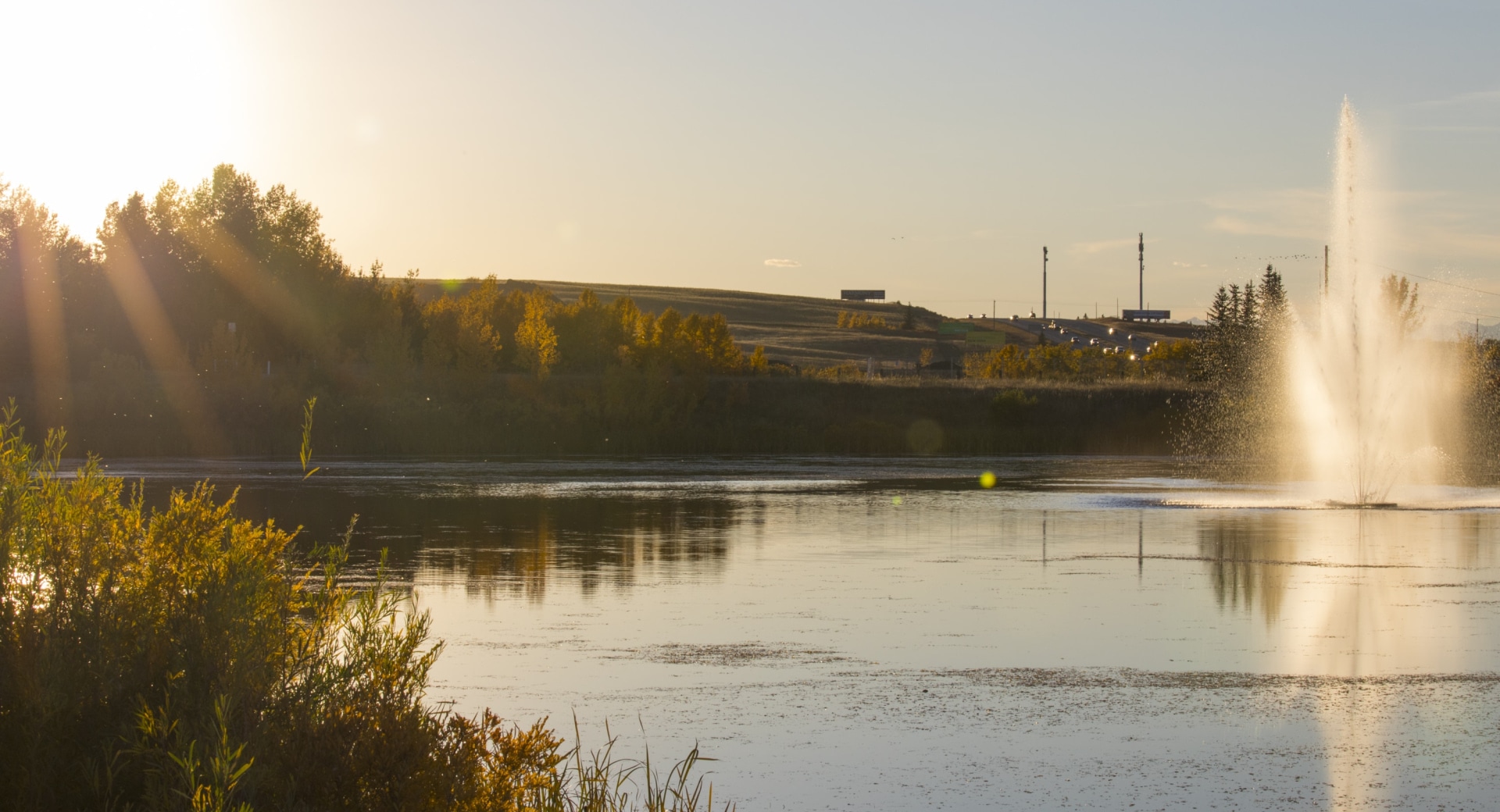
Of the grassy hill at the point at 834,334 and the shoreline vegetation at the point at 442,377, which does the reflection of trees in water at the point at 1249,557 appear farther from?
the grassy hill at the point at 834,334

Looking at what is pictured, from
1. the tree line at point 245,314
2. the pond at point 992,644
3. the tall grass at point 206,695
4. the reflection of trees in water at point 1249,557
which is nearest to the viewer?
the tall grass at point 206,695

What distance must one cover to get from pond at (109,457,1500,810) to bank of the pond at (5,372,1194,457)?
30488 millimetres

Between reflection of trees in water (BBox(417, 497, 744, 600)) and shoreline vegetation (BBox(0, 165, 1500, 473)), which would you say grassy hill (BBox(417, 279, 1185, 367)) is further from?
reflection of trees in water (BBox(417, 497, 744, 600))

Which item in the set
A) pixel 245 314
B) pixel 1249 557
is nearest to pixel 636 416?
pixel 245 314

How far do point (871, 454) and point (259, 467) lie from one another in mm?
24334

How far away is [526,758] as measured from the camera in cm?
726

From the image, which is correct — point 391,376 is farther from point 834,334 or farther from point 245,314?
point 834,334

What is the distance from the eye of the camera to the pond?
978cm

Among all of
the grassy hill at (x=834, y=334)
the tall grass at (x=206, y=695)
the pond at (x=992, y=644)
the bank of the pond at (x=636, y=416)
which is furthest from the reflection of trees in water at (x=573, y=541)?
the grassy hill at (x=834, y=334)

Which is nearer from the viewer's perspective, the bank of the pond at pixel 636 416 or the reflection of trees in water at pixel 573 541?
the reflection of trees in water at pixel 573 541

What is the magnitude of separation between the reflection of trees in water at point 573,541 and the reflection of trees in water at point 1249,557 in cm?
671

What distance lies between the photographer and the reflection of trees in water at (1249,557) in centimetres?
1720

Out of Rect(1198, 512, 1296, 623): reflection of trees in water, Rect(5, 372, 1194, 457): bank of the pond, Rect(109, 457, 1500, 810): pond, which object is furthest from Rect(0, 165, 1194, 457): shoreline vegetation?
Rect(1198, 512, 1296, 623): reflection of trees in water

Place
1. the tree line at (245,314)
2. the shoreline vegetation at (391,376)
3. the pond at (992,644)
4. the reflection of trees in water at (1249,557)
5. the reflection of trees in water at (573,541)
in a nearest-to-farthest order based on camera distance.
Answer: the pond at (992,644) < the reflection of trees in water at (1249,557) < the reflection of trees in water at (573,541) < the shoreline vegetation at (391,376) < the tree line at (245,314)
